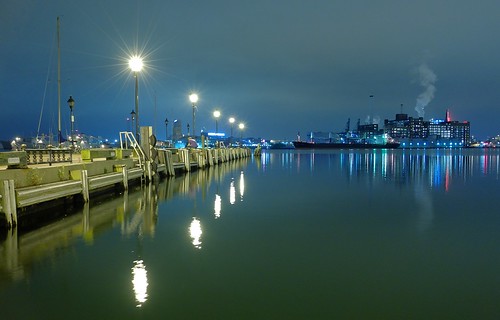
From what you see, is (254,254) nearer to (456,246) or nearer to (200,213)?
(456,246)

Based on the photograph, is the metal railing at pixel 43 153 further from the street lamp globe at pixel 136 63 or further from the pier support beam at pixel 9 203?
the pier support beam at pixel 9 203

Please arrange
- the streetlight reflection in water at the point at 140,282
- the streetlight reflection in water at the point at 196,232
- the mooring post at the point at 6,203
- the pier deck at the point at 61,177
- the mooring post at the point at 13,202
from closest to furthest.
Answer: the streetlight reflection in water at the point at 140,282 < the streetlight reflection in water at the point at 196,232 < the mooring post at the point at 6,203 < the mooring post at the point at 13,202 < the pier deck at the point at 61,177

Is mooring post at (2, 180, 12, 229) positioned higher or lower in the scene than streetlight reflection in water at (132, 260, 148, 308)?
higher

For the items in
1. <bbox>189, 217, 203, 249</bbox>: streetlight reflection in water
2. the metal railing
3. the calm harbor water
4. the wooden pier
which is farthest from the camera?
the metal railing

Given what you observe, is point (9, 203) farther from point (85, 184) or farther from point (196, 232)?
point (196, 232)

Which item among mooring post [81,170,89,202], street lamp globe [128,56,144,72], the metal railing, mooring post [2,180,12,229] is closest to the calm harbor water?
mooring post [81,170,89,202]

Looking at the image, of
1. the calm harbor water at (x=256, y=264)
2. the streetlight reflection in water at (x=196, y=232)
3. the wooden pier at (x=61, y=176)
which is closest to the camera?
the calm harbor water at (x=256, y=264)

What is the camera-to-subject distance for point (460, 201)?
19.5 meters

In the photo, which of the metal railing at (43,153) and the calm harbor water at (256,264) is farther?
the metal railing at (43,153)

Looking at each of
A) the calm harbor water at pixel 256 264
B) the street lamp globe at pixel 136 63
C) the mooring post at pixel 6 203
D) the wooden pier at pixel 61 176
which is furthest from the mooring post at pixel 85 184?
the street lamp globe at pixel 136 63

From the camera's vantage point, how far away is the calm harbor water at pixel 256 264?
672 cm

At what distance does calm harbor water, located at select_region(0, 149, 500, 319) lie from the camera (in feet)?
22.1

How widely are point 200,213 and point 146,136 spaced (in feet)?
44.5

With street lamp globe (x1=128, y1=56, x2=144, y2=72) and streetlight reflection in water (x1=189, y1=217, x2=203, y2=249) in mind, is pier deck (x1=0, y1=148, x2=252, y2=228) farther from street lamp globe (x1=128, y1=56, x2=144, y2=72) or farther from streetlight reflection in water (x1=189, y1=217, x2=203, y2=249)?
street lamp globe (x1=128, y1=56, x2=144, y2=72)
